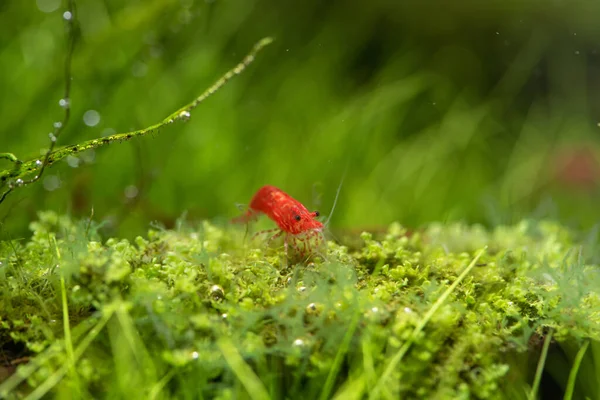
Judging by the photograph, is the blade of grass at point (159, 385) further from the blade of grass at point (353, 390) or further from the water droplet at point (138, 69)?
the water droplet at point (138, 69)

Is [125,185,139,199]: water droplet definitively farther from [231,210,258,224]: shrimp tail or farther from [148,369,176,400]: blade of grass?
[148,369,176,400]: blade of grass

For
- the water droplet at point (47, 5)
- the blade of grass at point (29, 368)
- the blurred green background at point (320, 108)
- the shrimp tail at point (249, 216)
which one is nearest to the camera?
the blade of grass at point (29, 368)

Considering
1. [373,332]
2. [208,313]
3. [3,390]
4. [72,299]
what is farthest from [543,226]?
[3,390]

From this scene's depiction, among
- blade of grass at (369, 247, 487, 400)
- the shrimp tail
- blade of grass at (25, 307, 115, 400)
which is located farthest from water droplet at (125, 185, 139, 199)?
blade of grass at (369, 247, 487, 400)

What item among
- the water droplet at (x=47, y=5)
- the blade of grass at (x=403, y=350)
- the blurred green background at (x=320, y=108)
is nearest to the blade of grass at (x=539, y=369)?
the blade of grass at (x=403, y=350)

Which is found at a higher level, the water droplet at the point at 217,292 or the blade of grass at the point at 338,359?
the water droplet at the point at 217,292

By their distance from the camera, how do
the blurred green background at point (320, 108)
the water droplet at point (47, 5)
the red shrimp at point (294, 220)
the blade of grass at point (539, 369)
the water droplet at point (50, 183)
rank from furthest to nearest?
1. the water droplet at point (47, 5)
2. the blurred green background at point (320, 108)
3. the water droplet at point (50, 183)
4. the red shrimp at point (294, 220)
5. the blade of grass at point (539, 369)

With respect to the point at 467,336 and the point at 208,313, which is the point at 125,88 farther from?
the point at 467,336
